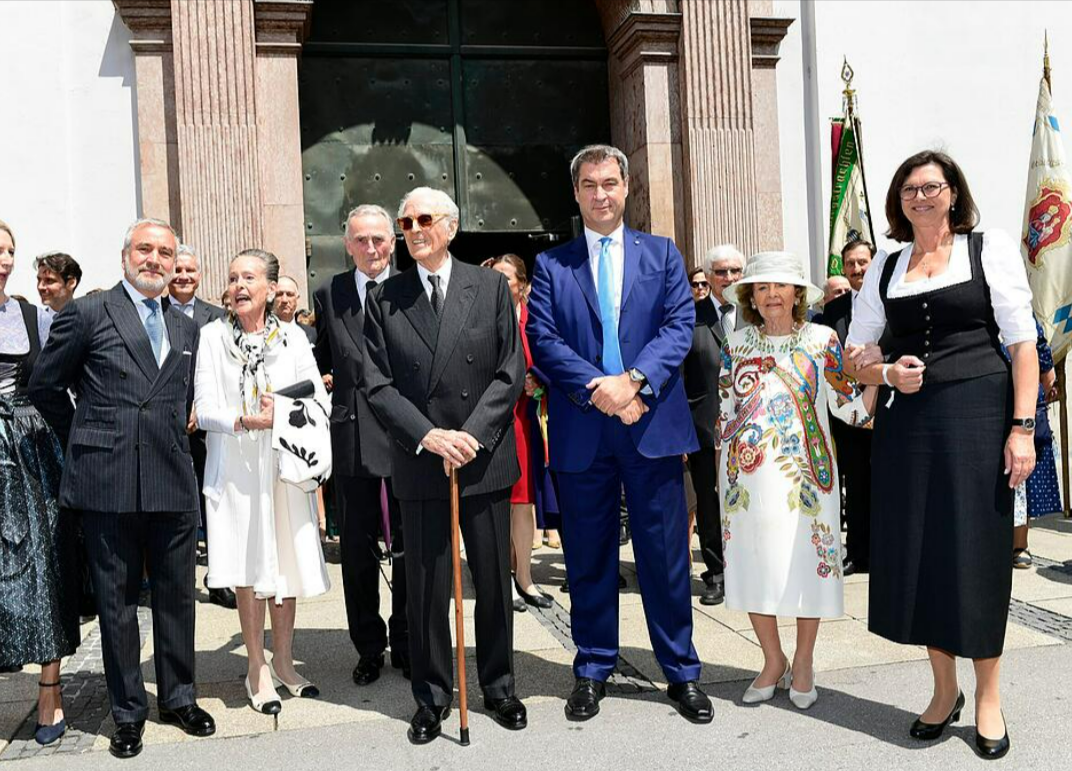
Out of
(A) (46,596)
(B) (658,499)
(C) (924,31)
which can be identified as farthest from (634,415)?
(C) (924,31)

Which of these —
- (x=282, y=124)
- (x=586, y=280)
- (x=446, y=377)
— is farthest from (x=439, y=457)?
(x=282, y=124)

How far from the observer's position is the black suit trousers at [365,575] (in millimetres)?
5234

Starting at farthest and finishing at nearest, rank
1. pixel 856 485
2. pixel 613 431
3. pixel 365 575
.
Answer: pixel 856 485 → pixel 365 575 → pixel 613 431

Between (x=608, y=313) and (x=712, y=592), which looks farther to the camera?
(x=712, y=592)

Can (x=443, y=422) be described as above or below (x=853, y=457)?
above

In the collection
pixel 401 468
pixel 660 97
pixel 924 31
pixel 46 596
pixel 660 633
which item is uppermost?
pixel 924 31

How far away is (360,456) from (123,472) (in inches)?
44.6

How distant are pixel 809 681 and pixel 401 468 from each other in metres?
1.88

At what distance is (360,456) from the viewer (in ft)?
17.0

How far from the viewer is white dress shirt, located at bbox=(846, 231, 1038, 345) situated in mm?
3990

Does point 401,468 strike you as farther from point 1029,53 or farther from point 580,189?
point 1029,53

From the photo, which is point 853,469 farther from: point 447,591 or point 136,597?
point 136,597

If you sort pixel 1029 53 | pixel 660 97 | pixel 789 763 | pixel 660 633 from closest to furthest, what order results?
pixel 789 763
pixel 660 633
pixel 660 97
pixel 1029 53

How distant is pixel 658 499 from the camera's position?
4.71m
